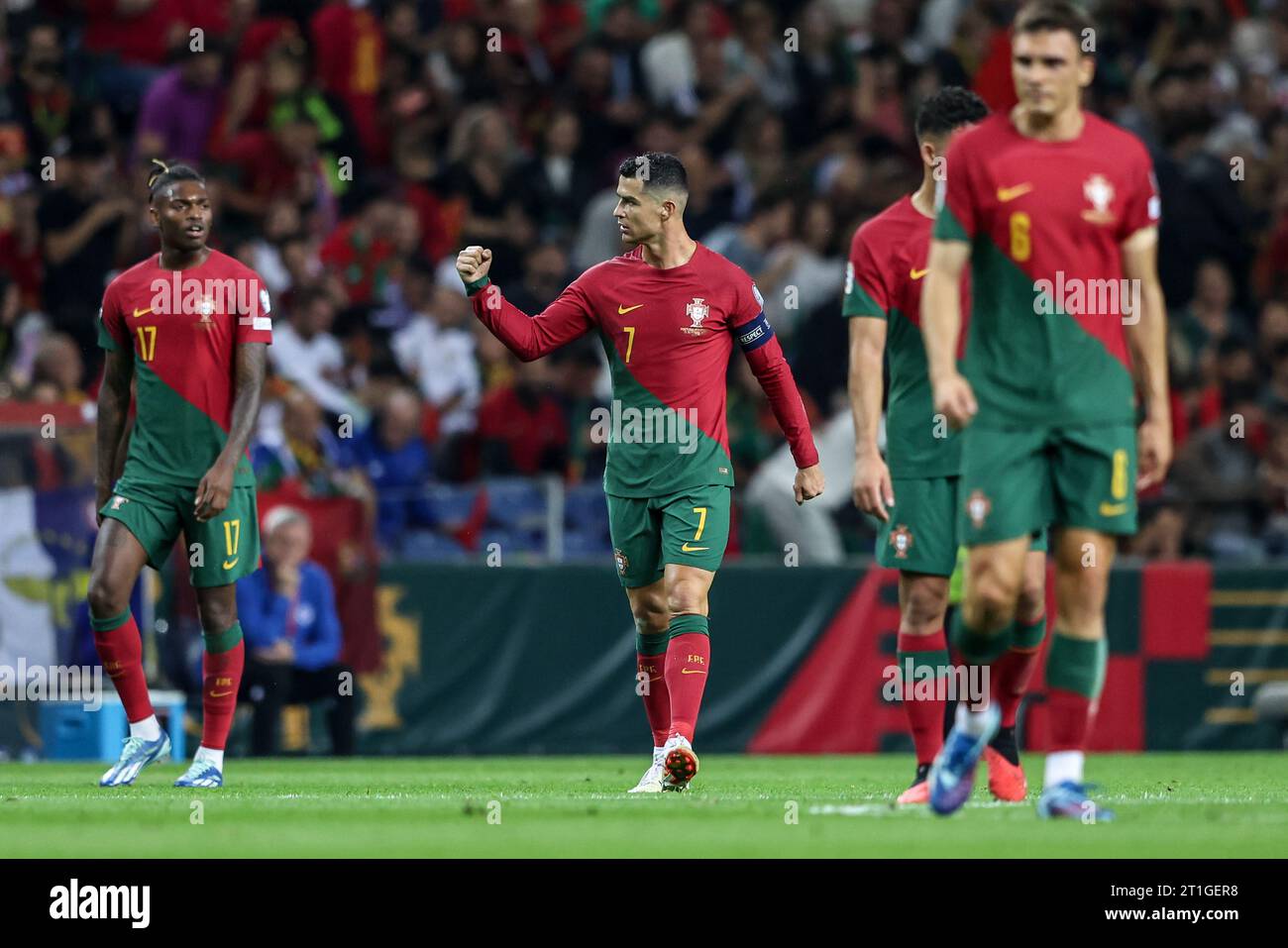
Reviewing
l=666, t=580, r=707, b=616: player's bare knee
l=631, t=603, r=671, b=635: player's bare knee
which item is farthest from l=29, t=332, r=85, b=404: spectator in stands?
l=666, t=580, r=707, b=616: player's bare knee

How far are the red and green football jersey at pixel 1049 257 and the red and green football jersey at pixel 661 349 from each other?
258cm

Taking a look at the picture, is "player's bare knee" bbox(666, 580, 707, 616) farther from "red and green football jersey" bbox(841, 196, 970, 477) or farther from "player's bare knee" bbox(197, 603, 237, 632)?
"player's bare knee" bbox(197, 603, 237, 632)

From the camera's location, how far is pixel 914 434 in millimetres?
9055

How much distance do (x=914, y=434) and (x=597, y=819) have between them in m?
2.26

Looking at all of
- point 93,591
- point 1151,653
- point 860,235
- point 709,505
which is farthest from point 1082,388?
point 1151,653

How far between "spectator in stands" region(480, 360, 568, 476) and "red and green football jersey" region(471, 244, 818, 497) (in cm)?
691

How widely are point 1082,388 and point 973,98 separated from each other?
2307 millimetres

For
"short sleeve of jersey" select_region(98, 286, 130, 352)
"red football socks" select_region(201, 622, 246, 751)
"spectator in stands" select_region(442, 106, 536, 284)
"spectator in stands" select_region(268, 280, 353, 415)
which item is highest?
"spectator in stands" select_region(442, 106, 536, 284)

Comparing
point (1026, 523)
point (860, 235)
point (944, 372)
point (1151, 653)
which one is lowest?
point (1151, 653)

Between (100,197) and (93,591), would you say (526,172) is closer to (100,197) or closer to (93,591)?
(100,197)

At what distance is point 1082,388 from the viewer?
7.23 metres

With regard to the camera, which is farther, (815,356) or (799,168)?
(799,168)

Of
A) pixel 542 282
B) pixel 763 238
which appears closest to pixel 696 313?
pixel 542 282

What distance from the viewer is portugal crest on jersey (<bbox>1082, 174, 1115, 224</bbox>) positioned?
23.6 feet
